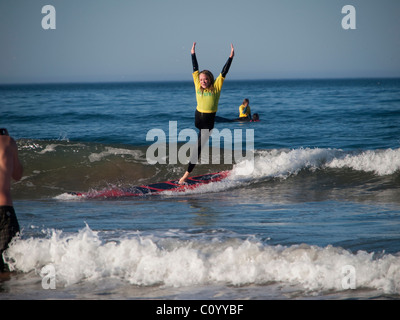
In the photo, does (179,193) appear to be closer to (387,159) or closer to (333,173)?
(333,173)

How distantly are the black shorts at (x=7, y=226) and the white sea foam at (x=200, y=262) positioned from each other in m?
0.10

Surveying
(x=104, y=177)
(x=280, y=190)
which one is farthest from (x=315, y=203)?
(x=104, y=177)

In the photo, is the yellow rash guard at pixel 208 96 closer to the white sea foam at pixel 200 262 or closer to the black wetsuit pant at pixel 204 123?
the black wetsuit pant at pixel 204 123

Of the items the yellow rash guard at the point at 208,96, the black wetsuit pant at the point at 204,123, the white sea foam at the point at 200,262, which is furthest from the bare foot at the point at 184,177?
the white sea foam at the point at 200,262

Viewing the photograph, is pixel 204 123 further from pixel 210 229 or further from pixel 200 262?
pixel 200 262

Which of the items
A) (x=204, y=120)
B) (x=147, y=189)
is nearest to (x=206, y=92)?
(x=204, y=120)

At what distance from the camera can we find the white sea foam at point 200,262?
4.40 meters

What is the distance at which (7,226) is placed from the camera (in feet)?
15.0

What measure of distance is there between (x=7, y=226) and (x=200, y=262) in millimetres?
1961

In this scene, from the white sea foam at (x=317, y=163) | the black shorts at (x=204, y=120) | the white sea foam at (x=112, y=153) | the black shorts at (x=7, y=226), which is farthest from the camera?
the white sea foam at (x=112, y=153)

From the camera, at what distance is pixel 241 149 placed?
49.6ft

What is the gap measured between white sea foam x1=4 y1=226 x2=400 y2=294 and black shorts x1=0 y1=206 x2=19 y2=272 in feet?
0.34

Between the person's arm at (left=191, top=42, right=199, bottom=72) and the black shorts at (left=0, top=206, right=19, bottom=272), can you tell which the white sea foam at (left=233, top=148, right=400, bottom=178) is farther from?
the black shorts at (left=0, top=206, right=19, bottom=272)

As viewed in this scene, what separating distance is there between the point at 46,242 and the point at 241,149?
1038 cm
